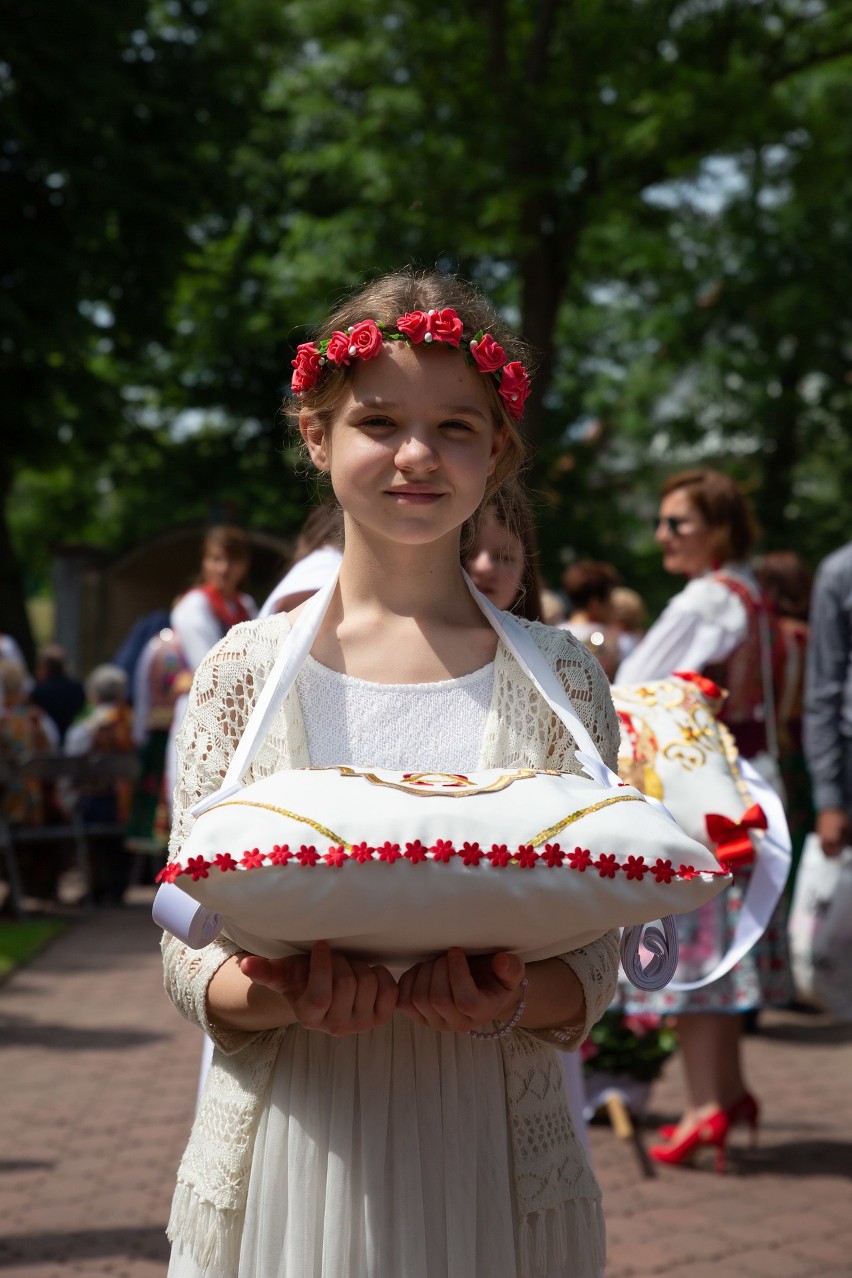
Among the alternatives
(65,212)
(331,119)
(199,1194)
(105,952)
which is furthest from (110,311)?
(199,1194)

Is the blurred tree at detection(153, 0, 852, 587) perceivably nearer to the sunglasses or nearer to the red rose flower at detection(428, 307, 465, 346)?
the sunglasses

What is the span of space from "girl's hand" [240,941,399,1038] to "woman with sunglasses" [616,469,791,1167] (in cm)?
360

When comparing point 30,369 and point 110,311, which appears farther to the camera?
point 110,311

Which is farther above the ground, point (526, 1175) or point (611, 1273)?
point (526, 1175)

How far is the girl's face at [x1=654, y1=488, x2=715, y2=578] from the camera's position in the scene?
18.8ft

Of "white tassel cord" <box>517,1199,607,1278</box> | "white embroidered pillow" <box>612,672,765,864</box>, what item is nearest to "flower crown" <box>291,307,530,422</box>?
"white tassel cord" <box>517,1199,607,1278</box>

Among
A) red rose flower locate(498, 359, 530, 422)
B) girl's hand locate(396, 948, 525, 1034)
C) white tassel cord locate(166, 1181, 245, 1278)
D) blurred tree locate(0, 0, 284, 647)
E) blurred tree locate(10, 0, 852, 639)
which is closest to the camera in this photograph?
girl's hand locate(396, 948, 525, 1034)

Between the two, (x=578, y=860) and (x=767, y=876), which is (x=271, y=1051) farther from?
(x=767, y=876)

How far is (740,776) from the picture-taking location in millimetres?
3992

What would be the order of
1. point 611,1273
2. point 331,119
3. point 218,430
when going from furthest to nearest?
point 218,430, point 331,119, point 611,1273

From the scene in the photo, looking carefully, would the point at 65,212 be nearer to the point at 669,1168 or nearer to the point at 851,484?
the point at 851,484

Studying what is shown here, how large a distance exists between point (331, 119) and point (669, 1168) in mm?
13620

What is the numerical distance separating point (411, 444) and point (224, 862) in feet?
2.09

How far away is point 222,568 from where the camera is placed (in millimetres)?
8445
